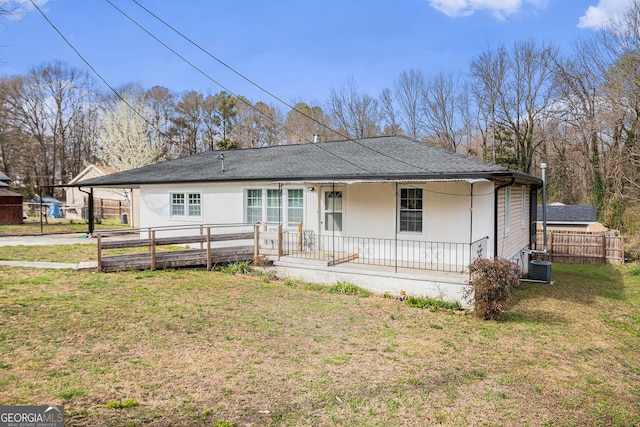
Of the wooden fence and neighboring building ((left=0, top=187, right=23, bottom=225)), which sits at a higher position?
neighboring building ((left=0, top=187, right=23, bottom=225))

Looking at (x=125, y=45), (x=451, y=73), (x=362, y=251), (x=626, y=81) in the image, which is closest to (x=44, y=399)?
(x=362, y=251)

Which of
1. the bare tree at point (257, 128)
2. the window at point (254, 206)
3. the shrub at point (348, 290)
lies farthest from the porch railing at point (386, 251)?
the bare tree at point (257, 128)

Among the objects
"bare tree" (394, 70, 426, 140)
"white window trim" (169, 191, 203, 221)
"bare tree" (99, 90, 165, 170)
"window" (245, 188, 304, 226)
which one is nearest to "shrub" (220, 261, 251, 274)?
"window" (245, 188, 304, 226)

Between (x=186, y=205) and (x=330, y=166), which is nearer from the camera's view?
(x=330, y=166)

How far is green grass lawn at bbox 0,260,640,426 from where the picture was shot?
171 inches

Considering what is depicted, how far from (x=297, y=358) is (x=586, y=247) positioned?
17024 millimetres

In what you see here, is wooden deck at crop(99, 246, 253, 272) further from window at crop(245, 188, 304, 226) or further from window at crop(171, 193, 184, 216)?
window at crop(171, 193, 184, 216)

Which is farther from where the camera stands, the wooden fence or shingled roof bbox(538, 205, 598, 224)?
shingled roof bbox(538, 205, 598, 224)

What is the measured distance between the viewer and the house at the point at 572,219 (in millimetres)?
21236

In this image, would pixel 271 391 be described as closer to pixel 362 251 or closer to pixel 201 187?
pixel 362 251

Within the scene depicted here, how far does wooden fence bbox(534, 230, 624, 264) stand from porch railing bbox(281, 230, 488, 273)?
9.84m

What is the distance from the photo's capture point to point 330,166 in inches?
527

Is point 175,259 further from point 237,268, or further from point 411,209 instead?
point 411,209

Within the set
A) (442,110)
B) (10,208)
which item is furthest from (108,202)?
(442,110)
